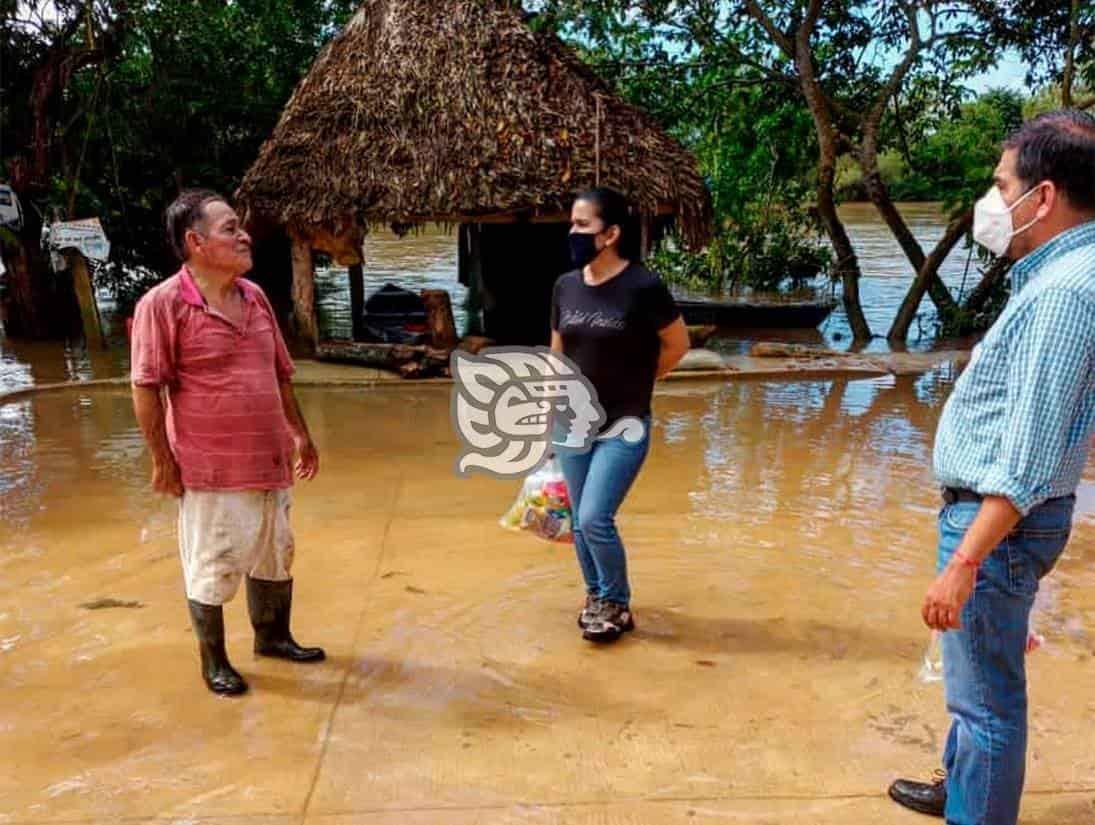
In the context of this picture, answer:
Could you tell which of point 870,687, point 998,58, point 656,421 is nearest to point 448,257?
point 998,58

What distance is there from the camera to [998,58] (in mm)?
10977

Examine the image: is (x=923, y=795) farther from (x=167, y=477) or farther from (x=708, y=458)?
(x=708, y=458)

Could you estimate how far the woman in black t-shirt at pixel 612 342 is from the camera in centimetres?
330

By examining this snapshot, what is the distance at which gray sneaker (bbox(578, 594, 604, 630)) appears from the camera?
3.51 m

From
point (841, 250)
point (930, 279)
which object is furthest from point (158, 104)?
point (930, 279)

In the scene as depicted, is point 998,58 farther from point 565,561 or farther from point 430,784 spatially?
point 430,784

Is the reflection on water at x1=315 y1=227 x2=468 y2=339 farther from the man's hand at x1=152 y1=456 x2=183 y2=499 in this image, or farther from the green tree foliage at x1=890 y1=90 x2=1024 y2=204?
the man's hand at x1=152 y1=456 x2=183 y2=499

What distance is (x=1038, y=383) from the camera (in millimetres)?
1795

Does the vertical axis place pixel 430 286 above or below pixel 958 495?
below

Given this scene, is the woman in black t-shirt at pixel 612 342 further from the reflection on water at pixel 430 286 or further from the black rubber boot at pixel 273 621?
the reflection on water at pixel 430 286

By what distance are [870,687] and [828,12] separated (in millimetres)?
9970

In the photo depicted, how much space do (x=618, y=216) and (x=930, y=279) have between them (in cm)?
914

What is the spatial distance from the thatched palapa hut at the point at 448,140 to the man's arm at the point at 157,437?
20.4 feet

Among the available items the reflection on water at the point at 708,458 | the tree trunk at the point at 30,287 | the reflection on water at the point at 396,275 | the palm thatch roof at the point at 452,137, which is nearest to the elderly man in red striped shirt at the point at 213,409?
the reflection on water at the point at 708,458
